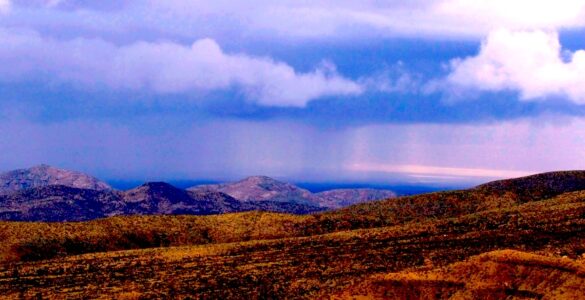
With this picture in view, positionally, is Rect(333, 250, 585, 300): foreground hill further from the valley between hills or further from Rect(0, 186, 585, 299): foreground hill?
Rect(0, 186, 585, 299): foreground hill

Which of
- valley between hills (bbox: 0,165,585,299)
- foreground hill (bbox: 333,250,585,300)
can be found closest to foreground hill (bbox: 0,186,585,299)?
valley between hills (bbox: 0,165,585,299)

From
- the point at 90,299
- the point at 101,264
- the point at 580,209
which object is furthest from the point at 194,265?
the point at 580,209

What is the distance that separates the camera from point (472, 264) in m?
42.8

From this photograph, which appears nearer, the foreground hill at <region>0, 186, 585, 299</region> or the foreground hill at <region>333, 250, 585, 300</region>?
the foreground hill at <region>333, 250, 585, 300</region>

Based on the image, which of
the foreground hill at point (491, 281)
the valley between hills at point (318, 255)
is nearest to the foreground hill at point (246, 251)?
the valley between hills at point (318, 255)

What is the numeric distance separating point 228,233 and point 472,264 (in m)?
56.7

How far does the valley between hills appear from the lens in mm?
41906

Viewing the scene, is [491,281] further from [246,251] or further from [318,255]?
[246,251]

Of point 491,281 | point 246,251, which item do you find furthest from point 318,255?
point 491,281

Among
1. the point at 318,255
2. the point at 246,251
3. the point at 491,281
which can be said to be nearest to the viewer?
the point at 491,281

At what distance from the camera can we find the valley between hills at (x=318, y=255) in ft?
137

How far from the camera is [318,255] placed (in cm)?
7231

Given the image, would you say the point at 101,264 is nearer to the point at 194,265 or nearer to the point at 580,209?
the point at 194,265

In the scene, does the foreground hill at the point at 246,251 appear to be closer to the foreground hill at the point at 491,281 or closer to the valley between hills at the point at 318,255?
the valley between hills at the point at 318,255
